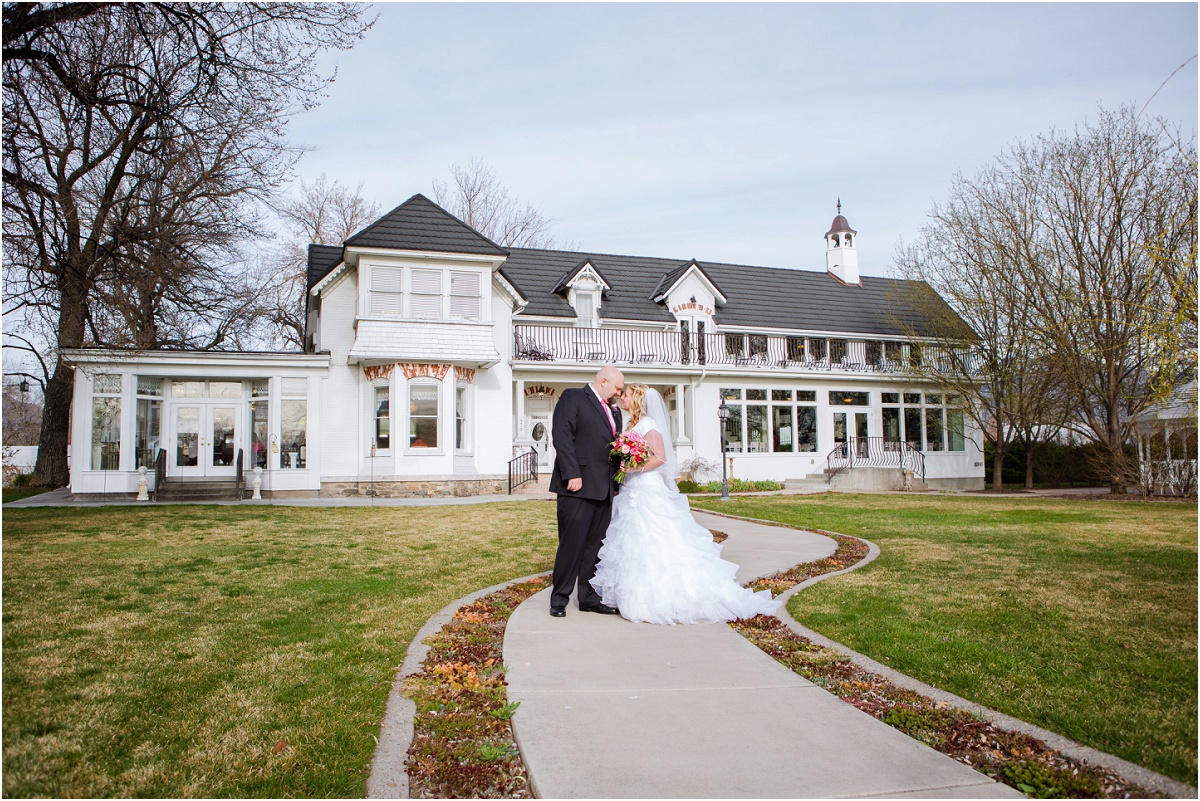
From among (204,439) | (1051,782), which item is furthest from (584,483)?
(204,439)

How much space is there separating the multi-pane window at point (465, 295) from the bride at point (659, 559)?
15803 millimetres

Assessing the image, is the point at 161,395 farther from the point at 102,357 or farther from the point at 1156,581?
the point at 1156,581

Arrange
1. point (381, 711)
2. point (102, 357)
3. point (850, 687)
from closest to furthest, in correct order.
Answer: point (381, 711) < point (850, 687) < point (102, 357)

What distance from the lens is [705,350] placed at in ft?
87.2

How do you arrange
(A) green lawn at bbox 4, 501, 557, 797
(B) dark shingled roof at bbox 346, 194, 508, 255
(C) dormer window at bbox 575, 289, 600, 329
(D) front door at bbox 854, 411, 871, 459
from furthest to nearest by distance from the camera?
(D) front door at bbox 854, 411, 871, 459 → (C) dormer window at bbox 575, 289, 600, 329 → (B) dark shingled roof at bbox 346, 194, 508, 255 → (A) green lawn at bbox 4, 501, 557, 797

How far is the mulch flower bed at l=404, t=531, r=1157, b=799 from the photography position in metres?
3.05

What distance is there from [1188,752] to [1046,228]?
73.6ft

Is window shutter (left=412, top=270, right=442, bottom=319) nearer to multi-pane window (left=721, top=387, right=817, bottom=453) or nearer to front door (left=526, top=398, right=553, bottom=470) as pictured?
front door (left=526, top=398, right=553, bottom=470)

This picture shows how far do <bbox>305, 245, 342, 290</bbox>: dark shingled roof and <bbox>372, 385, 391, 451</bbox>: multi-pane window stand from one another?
14.5 ft

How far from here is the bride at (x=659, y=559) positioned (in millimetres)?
6047

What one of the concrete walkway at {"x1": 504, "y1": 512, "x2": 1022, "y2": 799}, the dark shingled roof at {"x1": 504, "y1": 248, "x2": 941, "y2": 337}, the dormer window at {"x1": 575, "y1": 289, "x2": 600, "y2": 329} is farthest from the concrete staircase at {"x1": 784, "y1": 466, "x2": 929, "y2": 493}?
the concrete walkway at {"x1": 504, "y1": 512, "x2": 1022, "y2": 799}

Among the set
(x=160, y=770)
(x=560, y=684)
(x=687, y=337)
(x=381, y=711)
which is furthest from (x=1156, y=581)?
(x=687, y=337)

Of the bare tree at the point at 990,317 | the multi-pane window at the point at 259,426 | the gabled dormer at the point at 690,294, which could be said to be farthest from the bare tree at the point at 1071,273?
the multi-pane window at the point at 259,426

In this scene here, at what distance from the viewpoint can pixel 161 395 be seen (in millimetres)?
20938
